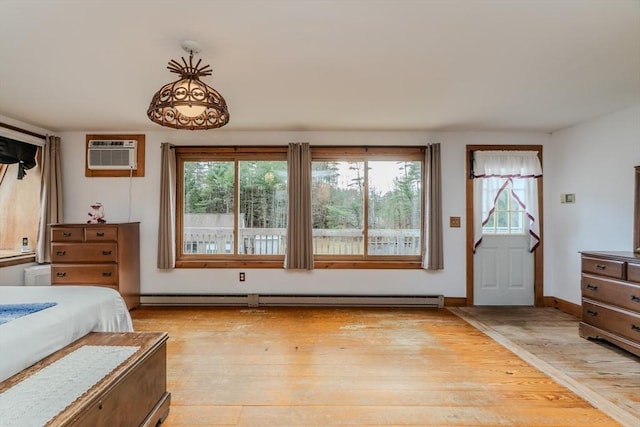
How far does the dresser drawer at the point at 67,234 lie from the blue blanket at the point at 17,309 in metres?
2.27

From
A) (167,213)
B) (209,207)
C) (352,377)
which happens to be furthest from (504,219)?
(167,213)

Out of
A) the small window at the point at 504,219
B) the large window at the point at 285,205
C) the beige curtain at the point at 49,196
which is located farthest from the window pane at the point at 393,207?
the beige curtain at the point at 49,196

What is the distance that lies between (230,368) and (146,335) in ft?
2.91

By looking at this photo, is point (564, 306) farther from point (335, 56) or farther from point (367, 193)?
point (335, 56)

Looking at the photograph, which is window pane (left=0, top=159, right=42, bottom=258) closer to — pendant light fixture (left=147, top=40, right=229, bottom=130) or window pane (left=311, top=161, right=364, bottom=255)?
pendant light fixture (left=147, top=40, right=229, bottom=130)

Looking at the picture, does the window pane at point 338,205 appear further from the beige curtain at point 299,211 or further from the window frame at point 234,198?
the window frame at point 234,198

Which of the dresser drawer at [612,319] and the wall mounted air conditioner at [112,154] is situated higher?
the wall mounted air conditioner at [112,154]

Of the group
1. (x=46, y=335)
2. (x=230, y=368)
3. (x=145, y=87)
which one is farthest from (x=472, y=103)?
(x=46, y=335)

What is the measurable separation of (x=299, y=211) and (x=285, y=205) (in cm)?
30

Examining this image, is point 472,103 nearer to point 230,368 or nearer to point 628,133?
point 628,133

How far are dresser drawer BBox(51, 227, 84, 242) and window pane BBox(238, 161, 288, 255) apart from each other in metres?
1.84

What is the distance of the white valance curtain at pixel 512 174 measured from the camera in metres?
4.29

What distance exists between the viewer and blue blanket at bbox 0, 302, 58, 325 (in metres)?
1.59

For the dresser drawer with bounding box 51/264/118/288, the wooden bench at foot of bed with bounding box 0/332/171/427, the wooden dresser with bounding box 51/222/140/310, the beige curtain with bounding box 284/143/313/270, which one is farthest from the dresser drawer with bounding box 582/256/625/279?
the dresser drawer with bounding box 51/264/118/288
